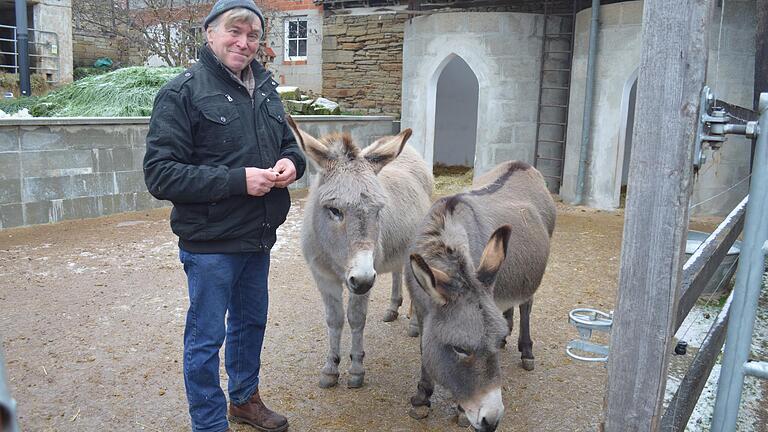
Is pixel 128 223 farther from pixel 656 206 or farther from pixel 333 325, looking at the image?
pixel 656 206

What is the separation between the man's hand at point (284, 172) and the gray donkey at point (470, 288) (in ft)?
2.27

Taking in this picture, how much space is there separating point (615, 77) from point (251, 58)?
302 inches

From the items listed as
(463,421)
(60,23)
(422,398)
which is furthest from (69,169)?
(60,23)

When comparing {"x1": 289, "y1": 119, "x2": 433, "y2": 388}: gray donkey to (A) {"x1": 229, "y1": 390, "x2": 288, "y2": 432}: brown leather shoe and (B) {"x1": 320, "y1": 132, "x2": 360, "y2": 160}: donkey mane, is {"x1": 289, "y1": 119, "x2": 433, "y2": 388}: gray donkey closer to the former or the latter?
(B) {"x1": 320, "y1": 132, "x2": 360, "y2": 160}: donkey mane

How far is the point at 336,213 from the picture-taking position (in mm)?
3146

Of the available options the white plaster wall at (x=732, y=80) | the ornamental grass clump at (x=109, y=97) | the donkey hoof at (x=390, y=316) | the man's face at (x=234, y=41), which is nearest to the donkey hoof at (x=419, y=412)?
the donkey hoof at (x=390, y=316)

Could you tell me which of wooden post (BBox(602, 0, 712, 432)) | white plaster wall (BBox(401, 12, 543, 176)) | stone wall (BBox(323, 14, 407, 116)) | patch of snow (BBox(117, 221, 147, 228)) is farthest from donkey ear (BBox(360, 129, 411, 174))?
stone wall (BBox(323, 14, 407, 116))

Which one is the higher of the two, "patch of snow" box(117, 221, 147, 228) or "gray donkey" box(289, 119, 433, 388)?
"gray donkey" box(289, 119, 433, 388)

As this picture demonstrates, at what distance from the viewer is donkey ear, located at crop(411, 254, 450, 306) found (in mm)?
2574

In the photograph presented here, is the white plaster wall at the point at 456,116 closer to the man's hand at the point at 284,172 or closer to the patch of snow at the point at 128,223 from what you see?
the patch of snow at the point at 128,223

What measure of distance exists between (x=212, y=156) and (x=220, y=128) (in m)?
0.14

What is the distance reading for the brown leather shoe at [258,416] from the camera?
10.5ft

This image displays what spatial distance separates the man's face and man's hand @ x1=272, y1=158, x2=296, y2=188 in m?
0.49

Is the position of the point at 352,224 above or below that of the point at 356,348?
above
